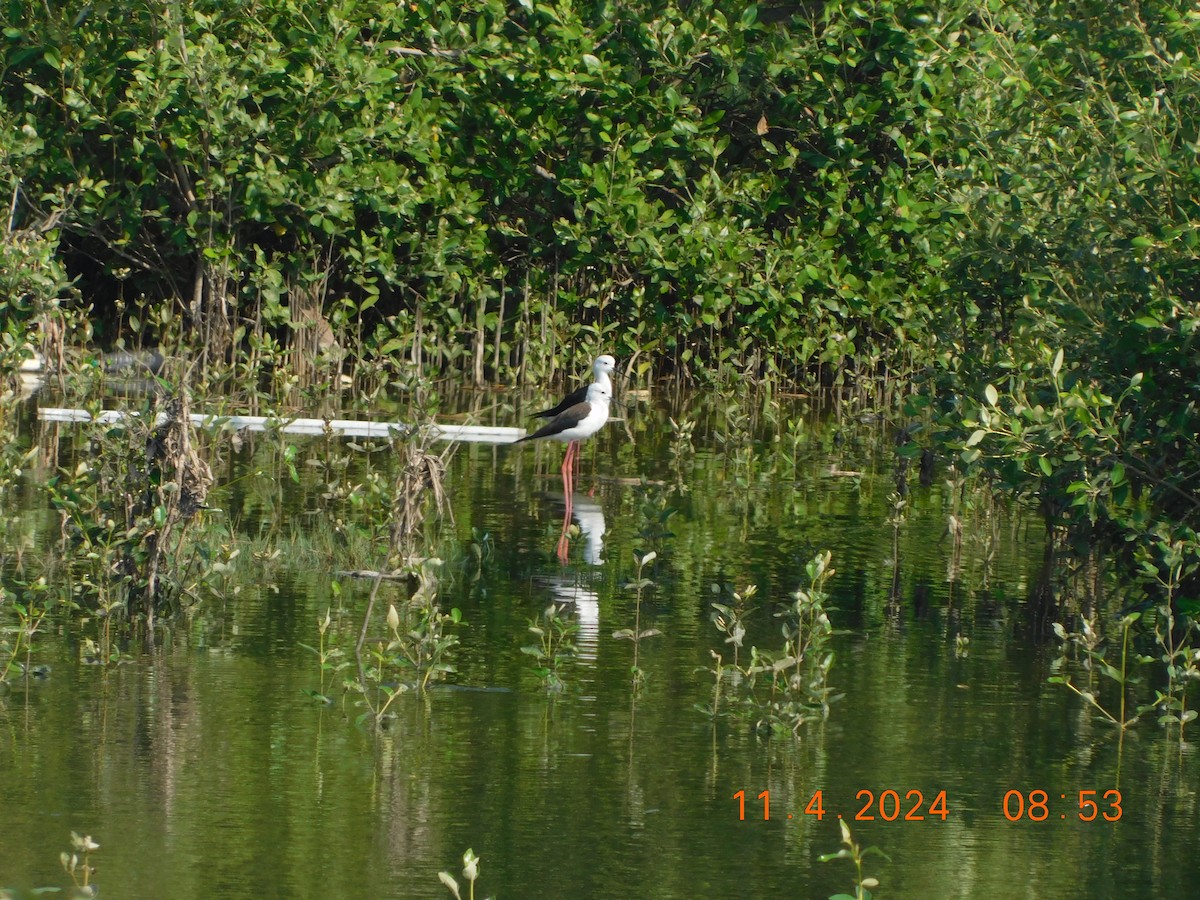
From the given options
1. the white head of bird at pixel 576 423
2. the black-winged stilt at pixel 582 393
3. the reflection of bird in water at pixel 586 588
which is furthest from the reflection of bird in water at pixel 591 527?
the black-winged stilt at pixel 582 393

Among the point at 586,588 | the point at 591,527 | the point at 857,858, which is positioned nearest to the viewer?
the point at 857,858

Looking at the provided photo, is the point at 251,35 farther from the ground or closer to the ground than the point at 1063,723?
farther from the ground

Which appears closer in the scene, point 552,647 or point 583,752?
point 583,752

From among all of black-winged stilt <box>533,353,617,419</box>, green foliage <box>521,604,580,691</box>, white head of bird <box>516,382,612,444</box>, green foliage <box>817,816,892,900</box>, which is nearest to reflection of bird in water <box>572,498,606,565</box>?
white head of bird <box>516,382,612,444</box>

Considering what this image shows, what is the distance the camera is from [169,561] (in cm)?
863

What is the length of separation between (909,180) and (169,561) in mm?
11035

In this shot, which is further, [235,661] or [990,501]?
[990,501]

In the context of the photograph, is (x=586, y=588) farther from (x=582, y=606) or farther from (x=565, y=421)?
(x=565, y=421)

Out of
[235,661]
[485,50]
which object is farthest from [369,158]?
[235,661]

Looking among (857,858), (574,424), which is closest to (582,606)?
(574,424)

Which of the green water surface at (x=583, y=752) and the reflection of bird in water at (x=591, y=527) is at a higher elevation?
the reflection of bird in water at (x=591, y=527)

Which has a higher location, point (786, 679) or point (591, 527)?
point (591, 527)

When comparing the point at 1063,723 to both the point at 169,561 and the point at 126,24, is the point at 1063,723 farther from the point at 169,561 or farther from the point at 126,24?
the point at 126,24

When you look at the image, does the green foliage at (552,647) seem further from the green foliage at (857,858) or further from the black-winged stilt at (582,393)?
the black-winged stilt at (582,393)
